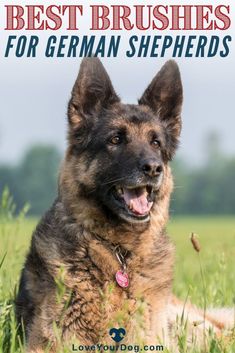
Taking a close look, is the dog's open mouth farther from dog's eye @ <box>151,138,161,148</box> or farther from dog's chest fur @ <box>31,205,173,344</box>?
dog's eye @ <box>151,138,161,148</box>

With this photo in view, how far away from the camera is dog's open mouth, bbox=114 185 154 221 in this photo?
5.65 metres

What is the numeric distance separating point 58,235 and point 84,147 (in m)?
0.76

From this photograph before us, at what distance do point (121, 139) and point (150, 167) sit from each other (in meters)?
0.49

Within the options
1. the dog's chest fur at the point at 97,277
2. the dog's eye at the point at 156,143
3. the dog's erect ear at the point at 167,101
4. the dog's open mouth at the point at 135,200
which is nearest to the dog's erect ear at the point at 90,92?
the dog's erect ear at the point at 167,101

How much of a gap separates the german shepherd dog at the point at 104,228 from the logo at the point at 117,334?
0.03 meters

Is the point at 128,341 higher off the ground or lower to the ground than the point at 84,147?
lower

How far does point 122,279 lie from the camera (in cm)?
559

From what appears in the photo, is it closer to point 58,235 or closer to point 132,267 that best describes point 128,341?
point 132,267

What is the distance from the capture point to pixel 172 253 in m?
6.03

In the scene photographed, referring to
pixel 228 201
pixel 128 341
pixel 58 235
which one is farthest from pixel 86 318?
pixel 228 201

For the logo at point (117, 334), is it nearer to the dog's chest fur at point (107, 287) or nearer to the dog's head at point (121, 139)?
the dog's chest fur at point (107, 287)

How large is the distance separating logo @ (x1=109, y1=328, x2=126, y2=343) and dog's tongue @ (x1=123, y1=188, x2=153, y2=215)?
910 mm

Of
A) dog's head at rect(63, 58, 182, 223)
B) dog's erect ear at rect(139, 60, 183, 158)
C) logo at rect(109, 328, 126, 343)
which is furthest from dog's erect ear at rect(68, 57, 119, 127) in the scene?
logo at rect(109, 328, 126, 343)

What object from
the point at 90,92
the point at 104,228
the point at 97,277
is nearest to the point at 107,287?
the point at 97,277
